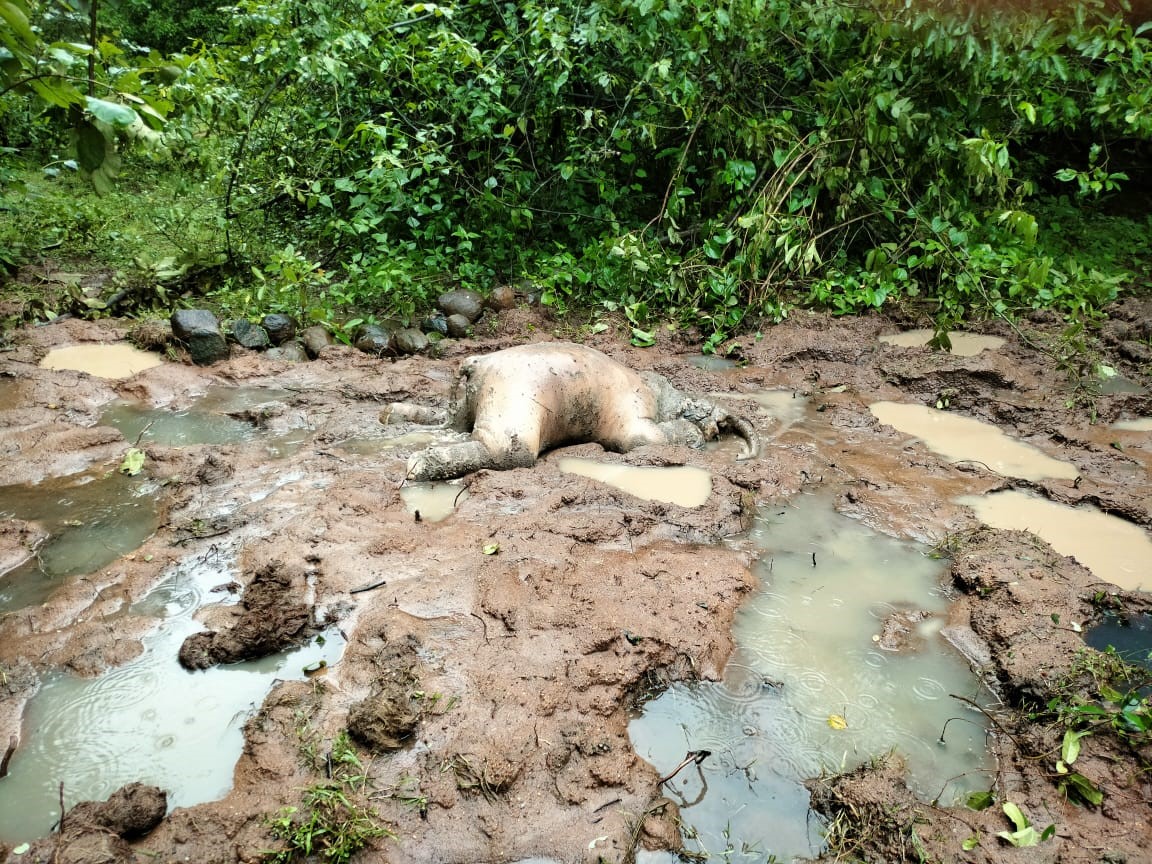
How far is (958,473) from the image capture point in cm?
480

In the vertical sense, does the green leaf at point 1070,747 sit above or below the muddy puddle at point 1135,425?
above

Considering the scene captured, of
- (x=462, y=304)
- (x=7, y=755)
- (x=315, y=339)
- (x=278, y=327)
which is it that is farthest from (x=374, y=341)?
(x=7, y=755)

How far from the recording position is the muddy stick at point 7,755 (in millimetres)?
2465

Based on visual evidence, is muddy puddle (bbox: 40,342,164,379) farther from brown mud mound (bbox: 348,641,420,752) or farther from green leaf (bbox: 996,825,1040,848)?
green leaf (bbox: 996,825,1040,848)

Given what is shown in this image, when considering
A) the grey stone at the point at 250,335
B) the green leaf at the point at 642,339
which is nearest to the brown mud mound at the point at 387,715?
the grey stone at the point at 250,335

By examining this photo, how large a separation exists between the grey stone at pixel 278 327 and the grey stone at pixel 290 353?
0.10 metres

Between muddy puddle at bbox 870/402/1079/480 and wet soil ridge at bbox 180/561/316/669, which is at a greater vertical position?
wet soil ridge at bbox 180/561/316/669

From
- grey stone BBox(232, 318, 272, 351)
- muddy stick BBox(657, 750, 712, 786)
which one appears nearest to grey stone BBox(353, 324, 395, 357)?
grey stone BBox(232, 318, 272, 351)

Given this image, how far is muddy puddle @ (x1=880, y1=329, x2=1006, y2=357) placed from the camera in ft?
21.5

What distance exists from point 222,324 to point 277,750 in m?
5.00

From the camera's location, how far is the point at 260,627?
306 centimetres

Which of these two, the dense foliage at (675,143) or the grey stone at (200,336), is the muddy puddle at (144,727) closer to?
the grey stone at (200,336)

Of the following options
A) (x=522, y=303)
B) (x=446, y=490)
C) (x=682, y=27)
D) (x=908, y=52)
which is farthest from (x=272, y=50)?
(x=908, y=52)

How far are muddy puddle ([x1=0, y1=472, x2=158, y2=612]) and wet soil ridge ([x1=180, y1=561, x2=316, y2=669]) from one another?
86cm
